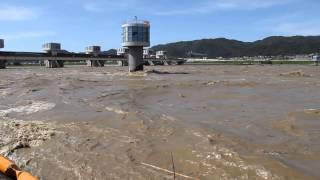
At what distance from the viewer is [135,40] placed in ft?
219

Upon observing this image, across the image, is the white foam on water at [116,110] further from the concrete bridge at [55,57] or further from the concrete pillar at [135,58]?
the concrete bridge at [55,57]

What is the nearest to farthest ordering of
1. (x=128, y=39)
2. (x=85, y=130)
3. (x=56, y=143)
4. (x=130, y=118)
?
(x=56, y=143), (x=85, y=130), (x=130, y=118), (x=128, y=39)

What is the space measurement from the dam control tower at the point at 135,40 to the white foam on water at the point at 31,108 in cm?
4525

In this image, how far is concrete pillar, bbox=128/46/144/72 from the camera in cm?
6731

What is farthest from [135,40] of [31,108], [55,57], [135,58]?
[55,57]

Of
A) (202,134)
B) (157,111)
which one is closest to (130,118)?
(157,111)

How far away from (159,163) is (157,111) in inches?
353

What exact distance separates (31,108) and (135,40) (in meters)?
47.4

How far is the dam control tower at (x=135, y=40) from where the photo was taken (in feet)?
220

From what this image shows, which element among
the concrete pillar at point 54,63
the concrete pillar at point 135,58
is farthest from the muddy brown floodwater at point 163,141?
the concrete pillar at point 54,63

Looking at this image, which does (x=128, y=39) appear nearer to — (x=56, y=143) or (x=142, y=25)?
(x=142, y=25)

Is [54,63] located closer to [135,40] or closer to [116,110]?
[135,40]

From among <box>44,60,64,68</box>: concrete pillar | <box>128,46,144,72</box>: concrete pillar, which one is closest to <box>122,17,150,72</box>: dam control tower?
<box>128,46,144,72</box>: concrete pillar

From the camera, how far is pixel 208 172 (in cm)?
906
